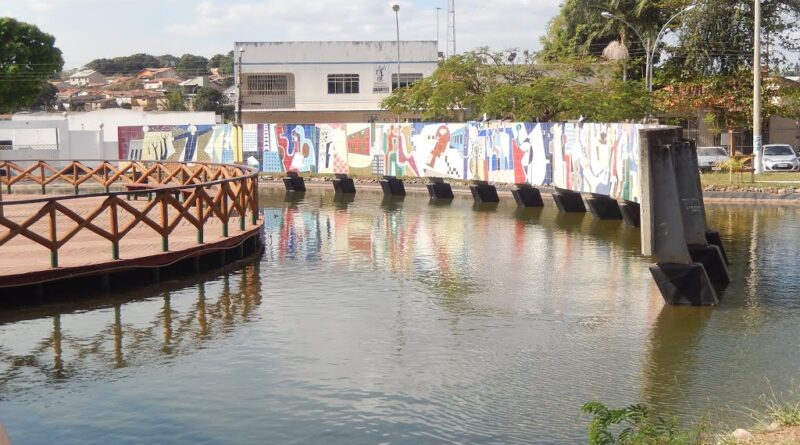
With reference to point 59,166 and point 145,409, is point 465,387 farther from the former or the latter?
point 59,166

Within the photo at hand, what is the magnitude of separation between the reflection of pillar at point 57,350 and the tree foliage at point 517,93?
93.8 feet

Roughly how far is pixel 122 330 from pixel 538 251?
393 inches

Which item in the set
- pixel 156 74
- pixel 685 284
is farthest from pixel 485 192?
pixel 156 74

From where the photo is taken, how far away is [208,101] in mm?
109188

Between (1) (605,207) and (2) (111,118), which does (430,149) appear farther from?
(2) (111,118)

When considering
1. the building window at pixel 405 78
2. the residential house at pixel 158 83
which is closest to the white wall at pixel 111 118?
the building window at pixel 405 78

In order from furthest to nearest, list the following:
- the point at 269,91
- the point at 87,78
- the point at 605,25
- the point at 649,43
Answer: the point at 87,78 < the point at 269,91 < the point at 605,25 < the point at 649,43

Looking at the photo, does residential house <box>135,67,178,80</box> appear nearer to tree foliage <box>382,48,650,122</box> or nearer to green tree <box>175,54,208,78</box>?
green tree <box>175,54,208,78</box>

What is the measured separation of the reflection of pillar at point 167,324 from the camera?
13.7 metres

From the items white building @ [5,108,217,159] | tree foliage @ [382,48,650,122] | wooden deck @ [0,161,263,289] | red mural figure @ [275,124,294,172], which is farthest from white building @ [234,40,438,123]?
wooden deck @ [0,161,263,289]

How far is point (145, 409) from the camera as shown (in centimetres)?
1089

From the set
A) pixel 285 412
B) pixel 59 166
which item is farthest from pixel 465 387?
pixel 59 166

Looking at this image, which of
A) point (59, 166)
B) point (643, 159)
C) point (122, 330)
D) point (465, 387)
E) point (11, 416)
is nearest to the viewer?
point (11, 416)

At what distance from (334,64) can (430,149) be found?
1447 inches
